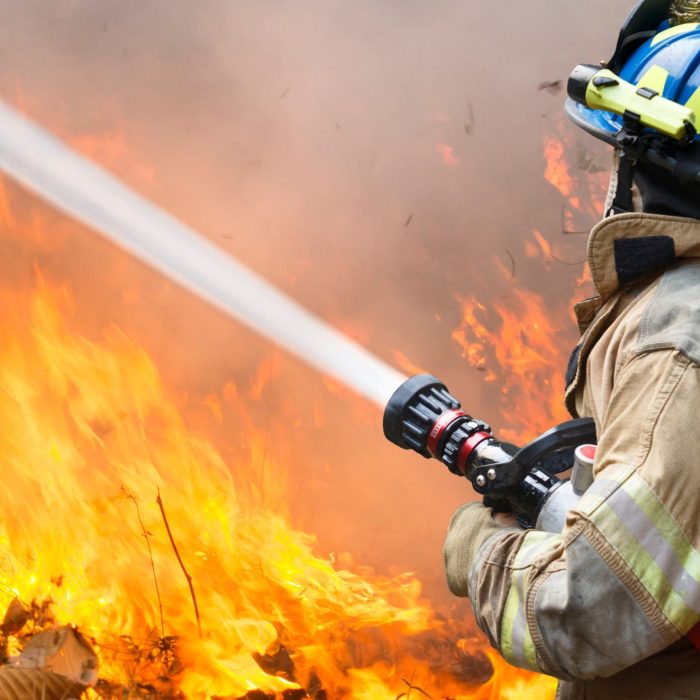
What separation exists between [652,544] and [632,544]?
0.11ft

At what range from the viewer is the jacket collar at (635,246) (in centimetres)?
167

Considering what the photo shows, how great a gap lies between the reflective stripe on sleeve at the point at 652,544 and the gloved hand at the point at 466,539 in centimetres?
40

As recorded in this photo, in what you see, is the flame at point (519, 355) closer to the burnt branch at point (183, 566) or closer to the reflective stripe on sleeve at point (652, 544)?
the burnt branch at point (183, 566)

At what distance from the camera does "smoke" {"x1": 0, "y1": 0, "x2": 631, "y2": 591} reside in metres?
4.22

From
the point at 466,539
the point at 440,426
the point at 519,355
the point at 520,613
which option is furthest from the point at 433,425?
the point at 519,355

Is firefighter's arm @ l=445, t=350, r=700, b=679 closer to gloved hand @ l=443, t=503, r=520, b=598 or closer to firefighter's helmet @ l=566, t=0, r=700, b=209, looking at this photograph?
gloved hand @ l=443, t=503, r=520, b=598

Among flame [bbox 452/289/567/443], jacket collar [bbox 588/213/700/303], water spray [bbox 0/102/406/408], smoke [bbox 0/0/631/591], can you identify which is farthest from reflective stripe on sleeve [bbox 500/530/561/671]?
flame [bbox 452/289/567/443]

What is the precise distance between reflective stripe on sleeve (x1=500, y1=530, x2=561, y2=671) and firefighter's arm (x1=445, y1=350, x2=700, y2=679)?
0.02 metres

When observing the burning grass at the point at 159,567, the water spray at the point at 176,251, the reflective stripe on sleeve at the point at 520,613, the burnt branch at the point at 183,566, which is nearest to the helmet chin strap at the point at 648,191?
the reflective stripe on sleeve at the point at 520,613

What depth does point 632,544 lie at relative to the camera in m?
1.41

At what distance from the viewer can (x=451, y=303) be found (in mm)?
4469

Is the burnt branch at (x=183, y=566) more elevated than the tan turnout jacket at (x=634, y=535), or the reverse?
the tan turnout jacket at (x=634, y=535)

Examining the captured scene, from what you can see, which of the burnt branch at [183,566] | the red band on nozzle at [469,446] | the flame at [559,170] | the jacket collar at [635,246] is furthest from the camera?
the flame at [559,170]

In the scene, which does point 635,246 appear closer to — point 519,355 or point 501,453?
point 501,453
